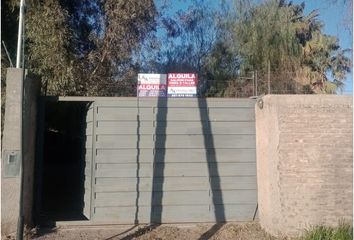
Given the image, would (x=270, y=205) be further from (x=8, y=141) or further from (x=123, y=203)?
(x=8, y=141)

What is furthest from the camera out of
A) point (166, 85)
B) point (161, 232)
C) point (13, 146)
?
point (166, 85)

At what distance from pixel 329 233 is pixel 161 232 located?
3014 mm

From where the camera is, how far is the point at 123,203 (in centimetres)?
1081

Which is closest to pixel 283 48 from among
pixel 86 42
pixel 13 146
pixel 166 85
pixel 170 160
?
pixel 86 42

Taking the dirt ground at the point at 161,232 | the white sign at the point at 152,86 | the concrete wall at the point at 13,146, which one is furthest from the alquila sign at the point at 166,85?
the dirt ground at the point at 161,232

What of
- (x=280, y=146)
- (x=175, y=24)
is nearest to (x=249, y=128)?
(x=280, y=146)

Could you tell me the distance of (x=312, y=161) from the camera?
32.4 ft

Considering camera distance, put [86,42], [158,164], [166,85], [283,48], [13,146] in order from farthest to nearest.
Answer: [283,48] → [86,42] → [166,85] → [158,164] → [13,146]

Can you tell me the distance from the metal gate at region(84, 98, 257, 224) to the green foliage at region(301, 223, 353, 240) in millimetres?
1854

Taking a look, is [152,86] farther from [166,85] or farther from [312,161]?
[312,161]

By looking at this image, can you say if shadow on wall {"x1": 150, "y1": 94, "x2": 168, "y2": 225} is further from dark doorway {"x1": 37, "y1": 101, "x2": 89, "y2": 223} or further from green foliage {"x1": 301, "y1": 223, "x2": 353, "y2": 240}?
green foliage {"x1": 301, "y1": 223, "x2": 353, "y2": 240}

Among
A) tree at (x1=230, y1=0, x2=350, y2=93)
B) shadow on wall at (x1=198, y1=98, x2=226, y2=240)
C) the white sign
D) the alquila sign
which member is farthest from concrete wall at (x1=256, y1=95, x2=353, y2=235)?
tree at (x1=230, y1=0, x2=350, y2=93)

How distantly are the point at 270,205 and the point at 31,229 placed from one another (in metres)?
4.40

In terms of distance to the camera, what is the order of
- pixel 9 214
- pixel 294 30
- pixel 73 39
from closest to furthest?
pixel 9 214 → pixel 73 39 → pixel 294 30
